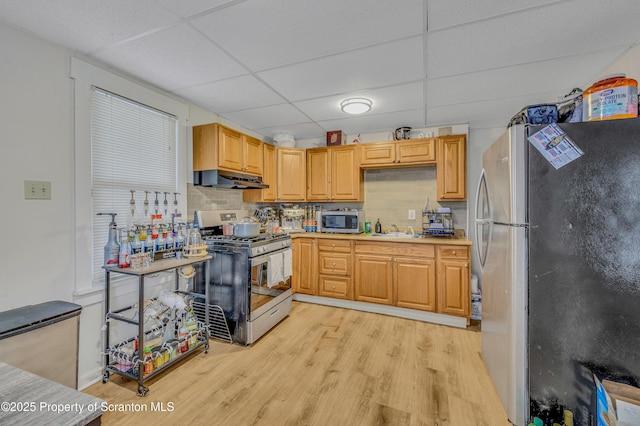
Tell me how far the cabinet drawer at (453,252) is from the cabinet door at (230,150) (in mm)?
2463

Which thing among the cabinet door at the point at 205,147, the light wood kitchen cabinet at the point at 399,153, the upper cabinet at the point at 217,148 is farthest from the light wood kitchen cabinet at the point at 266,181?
the light wood kitchen cabinet at the point at 399,153

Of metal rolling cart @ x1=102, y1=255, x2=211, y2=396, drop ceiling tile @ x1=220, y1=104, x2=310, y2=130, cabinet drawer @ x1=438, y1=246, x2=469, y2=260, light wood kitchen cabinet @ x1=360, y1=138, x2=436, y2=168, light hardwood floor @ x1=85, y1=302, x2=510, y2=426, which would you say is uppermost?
drop ceiling tile @ x1=220, y1=104, x2=310, y2=130

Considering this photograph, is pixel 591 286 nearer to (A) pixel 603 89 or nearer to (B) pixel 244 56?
(A) pixel 603 89

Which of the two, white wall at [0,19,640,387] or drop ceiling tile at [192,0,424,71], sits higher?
drop ceiling tile at [192,0,424,71]

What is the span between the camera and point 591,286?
1435 mm

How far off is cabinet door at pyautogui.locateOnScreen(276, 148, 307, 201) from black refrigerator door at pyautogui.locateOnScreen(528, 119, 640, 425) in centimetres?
288

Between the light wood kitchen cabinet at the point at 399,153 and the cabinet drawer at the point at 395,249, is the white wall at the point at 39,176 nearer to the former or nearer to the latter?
the light wood kitchen cabinet at the point at 399,153

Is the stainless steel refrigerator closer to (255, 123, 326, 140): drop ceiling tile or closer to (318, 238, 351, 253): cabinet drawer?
(318, 238, 351, 253): cabinet drawer

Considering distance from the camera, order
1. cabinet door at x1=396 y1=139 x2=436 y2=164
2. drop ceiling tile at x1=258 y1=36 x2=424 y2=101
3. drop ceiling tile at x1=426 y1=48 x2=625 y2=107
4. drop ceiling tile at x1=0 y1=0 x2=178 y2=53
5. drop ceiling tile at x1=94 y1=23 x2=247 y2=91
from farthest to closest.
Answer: cabinet door at x1=396 y1=139 x2=436 y2=164 → drop ceiling tile at x1=426 y1=48 x2=625 y2=107 → drop ceiling tile at x1=258 y1=36 x2=424 y2=101 → drop ceiling tile at x1=94 y1=23 x2=247 y2=91 → drop ceiling tile at x1=0 y1=0 x2=178 y2=53

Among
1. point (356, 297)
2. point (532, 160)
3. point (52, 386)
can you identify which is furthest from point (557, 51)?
point (52, 386)

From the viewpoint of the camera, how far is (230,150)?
3.04 metres

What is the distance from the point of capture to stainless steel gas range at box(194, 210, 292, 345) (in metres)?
2.56

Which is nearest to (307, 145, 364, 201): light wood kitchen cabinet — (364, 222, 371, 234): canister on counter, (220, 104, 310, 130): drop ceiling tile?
(364, 222, 371, 234): canister on counter

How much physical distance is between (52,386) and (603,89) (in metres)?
2.60
